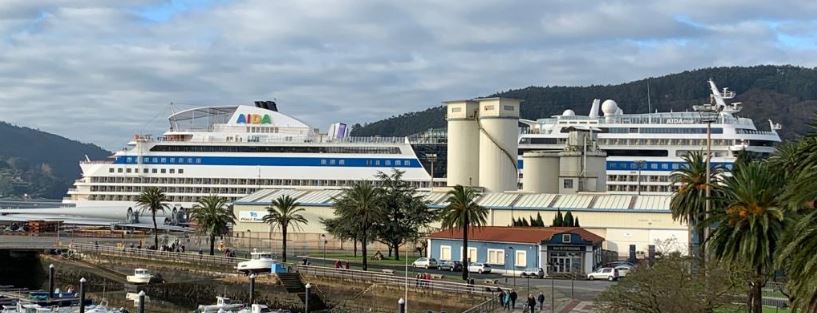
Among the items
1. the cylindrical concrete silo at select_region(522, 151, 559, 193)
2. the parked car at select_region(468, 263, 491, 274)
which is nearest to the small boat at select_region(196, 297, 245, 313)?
the parked car at select_region(468, 263, 491, 274)

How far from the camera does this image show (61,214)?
11275 cm

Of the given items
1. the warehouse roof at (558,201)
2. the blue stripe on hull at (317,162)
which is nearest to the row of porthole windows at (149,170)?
the blue stripe on hull at (317,162)

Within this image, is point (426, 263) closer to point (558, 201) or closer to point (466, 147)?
point (558, 201)

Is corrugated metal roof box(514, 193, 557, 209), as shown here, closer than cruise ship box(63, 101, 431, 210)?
Yes

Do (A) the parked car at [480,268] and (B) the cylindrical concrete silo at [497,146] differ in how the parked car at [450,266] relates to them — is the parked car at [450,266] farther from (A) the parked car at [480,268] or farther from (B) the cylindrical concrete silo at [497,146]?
(B) the cylindrical concrete silo at [497,146]

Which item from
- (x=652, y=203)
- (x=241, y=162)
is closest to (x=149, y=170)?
(x=241, y=162)

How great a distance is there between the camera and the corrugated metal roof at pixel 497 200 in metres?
78.6

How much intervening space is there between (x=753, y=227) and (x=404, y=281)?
25.8 metres

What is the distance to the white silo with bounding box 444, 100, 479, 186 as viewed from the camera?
96750mm

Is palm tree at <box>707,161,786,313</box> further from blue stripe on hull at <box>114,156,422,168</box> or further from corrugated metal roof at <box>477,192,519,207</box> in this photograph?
blue stripe on hull at <box>114,156,422,168</box>

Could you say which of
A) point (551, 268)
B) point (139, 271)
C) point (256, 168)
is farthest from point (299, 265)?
point (256, 168)

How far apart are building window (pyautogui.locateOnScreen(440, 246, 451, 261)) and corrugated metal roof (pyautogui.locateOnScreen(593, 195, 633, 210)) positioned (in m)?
15.3

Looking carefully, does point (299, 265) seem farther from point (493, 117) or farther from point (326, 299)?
point (493, 117)

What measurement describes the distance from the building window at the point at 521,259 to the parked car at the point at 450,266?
3885 millimetres
